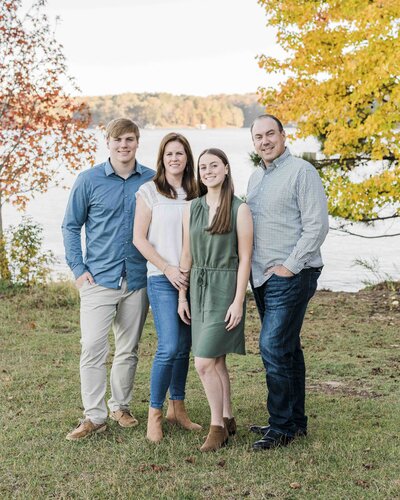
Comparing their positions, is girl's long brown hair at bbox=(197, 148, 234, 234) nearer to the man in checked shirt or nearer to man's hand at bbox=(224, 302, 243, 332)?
the man in checked shirt

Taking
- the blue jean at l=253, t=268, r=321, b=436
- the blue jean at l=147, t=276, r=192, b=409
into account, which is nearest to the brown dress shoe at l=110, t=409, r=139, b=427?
the blue jean at l=147, t=276, r=192, b=409

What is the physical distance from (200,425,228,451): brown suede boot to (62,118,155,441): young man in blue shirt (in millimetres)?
782

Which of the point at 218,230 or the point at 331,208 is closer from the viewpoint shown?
the point at 218,230

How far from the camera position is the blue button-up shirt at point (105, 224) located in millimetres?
4812

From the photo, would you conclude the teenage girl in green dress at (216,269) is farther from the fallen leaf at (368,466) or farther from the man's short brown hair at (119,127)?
the fallen leaf at (368,466)

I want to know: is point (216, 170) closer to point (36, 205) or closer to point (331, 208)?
point (331, 208)

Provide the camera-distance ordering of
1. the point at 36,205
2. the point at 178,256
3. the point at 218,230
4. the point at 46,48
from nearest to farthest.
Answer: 1. the point at 218,230
2. the point at 178,256
3. the point at 46,48
4. the point at 36,205

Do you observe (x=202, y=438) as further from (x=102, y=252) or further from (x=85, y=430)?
(x=102, y=252)

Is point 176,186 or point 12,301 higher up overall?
point 176,186

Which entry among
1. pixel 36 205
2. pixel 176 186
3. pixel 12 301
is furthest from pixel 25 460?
pixel 36 205

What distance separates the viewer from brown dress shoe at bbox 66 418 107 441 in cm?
478

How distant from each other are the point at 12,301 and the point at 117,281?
5.85 m

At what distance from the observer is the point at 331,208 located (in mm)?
10062

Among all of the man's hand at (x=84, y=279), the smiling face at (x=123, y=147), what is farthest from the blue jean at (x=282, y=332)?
the smiling face at (x=123, y=147)
